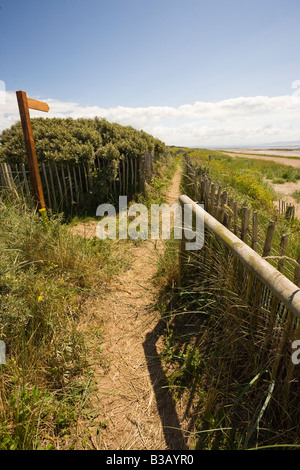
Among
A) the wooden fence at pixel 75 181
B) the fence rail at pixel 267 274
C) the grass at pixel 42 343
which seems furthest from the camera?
the wooden fence at pixel 75 181

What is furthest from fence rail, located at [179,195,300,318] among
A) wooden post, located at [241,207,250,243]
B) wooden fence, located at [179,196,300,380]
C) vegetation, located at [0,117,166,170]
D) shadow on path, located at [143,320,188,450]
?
vegetation, located at [0,117,166,170]

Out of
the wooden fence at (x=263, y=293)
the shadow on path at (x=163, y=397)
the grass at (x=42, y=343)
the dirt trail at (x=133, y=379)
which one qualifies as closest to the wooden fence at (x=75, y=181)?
the grass at (x=42, y=343)

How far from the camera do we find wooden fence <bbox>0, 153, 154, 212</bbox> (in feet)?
19.1

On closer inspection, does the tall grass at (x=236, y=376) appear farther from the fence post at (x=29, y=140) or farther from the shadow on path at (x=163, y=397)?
the fence post at (x=29, y=140)

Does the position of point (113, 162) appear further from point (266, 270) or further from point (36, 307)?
point (266, 270)

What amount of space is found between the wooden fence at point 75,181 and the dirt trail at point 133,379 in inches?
139

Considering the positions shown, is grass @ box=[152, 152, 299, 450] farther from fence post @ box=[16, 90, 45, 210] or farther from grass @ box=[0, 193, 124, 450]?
fence post @ box=[16, 90, 45, 210]

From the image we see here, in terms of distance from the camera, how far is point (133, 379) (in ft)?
7.07

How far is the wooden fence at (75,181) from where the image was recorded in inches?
230

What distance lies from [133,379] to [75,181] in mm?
5275

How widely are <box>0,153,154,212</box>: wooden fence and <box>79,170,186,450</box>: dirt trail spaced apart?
354cm
